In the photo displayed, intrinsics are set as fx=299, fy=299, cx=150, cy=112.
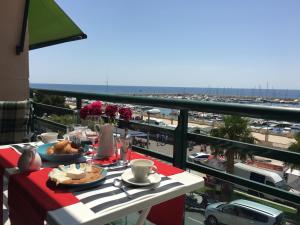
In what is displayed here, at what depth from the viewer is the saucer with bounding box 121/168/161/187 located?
1.23 m

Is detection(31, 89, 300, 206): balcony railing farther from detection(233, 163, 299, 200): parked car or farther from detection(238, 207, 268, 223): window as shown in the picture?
detection(238, 207, 268, 223): window

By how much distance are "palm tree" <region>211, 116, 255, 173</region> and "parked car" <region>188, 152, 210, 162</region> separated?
0.09 m

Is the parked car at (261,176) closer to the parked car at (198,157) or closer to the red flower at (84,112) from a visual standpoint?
the parked car at (198,157)

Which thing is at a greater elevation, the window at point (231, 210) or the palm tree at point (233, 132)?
the palm tree at point (233, 132)

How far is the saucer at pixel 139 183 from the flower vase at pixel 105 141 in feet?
1.09

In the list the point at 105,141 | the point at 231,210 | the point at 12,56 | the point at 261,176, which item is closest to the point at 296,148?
the point at 261,176

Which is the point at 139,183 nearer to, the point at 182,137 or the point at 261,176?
the point at 261,176

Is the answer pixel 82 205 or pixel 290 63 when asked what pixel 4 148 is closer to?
pixel 82 205

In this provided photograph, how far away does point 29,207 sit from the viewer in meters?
1.11

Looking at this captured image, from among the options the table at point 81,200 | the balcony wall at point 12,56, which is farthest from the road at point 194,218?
the balcony wall at point 12,56

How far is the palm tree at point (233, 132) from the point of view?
1.75m

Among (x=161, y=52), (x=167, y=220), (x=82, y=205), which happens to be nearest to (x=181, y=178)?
(x=167, y=220)

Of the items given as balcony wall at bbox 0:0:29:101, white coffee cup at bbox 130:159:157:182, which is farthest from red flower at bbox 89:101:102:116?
balcony wall at bbox 0:0:29:101

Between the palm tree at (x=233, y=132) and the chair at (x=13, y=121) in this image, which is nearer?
the palm tree at (x=233, y=132)
